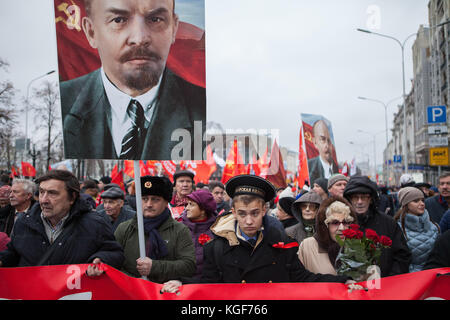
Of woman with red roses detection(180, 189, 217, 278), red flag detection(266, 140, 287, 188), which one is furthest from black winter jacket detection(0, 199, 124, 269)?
red flag detection(266, 140, 287, 188)

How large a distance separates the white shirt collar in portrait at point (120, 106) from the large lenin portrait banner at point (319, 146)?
26.1 ft

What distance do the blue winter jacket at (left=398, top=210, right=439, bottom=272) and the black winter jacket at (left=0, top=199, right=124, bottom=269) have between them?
A: 3225 millimetres

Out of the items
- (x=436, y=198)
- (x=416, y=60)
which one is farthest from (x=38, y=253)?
(x=416, y=60)

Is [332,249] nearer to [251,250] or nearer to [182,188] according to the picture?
[251,250]

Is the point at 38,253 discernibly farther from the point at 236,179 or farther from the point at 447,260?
the point at 447,260

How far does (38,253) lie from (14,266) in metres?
0.27

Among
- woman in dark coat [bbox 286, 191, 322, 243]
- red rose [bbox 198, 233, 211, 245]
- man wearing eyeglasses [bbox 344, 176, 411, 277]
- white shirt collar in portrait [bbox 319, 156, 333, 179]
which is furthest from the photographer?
white shirt collar in portrait [bbox 319, 156, 333, 179]

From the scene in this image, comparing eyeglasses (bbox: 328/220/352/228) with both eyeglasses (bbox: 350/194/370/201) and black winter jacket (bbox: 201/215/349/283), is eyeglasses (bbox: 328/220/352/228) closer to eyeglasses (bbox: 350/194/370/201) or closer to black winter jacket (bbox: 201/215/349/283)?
black winter jacket (bbox: 201/215/349/283)

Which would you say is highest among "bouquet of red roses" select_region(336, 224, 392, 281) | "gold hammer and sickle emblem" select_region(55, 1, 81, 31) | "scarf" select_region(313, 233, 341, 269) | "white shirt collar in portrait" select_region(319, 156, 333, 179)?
"gold hammer and sickle emblem" select_region(55, 1, 81, 31)

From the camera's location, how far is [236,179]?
10.5 feet

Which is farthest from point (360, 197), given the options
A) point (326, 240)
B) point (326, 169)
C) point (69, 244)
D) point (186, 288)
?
point (326, 169)

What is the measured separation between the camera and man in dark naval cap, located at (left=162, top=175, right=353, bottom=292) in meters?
3.04

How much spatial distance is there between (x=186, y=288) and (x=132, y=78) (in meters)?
1.71

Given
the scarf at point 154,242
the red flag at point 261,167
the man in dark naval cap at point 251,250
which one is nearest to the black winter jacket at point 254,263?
the man in dark naval cap at point 251,250
